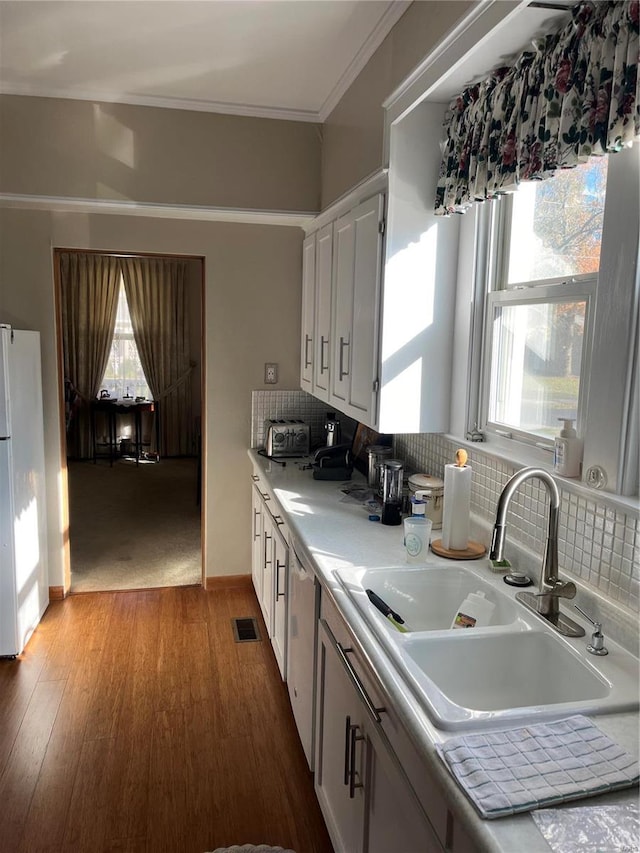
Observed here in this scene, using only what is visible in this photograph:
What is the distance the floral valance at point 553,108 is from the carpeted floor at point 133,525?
10.2ft

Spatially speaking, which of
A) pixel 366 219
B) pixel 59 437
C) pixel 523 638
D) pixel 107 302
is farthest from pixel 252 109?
pixel 107 302

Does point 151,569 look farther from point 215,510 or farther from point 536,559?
point 536,559

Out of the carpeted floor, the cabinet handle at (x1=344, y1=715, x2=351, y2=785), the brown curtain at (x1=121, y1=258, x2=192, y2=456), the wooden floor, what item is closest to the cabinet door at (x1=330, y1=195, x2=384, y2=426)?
the cabinet handle at (x1=344, y1=715, x2=351, y2=785)

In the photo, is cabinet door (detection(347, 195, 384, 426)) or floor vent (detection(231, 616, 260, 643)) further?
floor vent (detection(231, 616, 260, 643))

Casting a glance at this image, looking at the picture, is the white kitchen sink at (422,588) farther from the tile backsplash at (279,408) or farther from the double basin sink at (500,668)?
the tile backsplash at (279,408)

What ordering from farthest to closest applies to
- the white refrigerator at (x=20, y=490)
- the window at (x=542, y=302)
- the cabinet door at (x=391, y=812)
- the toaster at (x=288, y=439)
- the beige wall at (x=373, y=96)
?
the toaster at (x=288, y=439) → the white refrigerator at (x=20, y=490) → the beige wall at (x=373, y=96) → the window at (x=542, y=302) → the cabinet door at (x=391, y=812)

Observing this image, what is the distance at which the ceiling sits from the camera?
2.23 metres

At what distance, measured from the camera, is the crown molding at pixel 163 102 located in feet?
9.88

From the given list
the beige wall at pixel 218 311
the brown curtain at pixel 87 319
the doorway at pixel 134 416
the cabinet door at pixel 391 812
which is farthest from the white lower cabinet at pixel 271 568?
the brown curtain at pixel 87 319

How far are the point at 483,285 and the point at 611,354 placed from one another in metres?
0.77

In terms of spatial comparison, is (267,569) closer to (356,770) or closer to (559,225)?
(356,770)

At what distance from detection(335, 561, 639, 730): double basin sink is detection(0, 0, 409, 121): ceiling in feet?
6.45

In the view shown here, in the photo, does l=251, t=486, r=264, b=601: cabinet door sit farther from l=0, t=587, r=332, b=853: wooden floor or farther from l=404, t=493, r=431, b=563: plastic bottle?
l=404, t=493, r=431, b=563: plastic bottle

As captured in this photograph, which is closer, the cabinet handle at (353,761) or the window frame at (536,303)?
the cabinet handle at (353,761)
